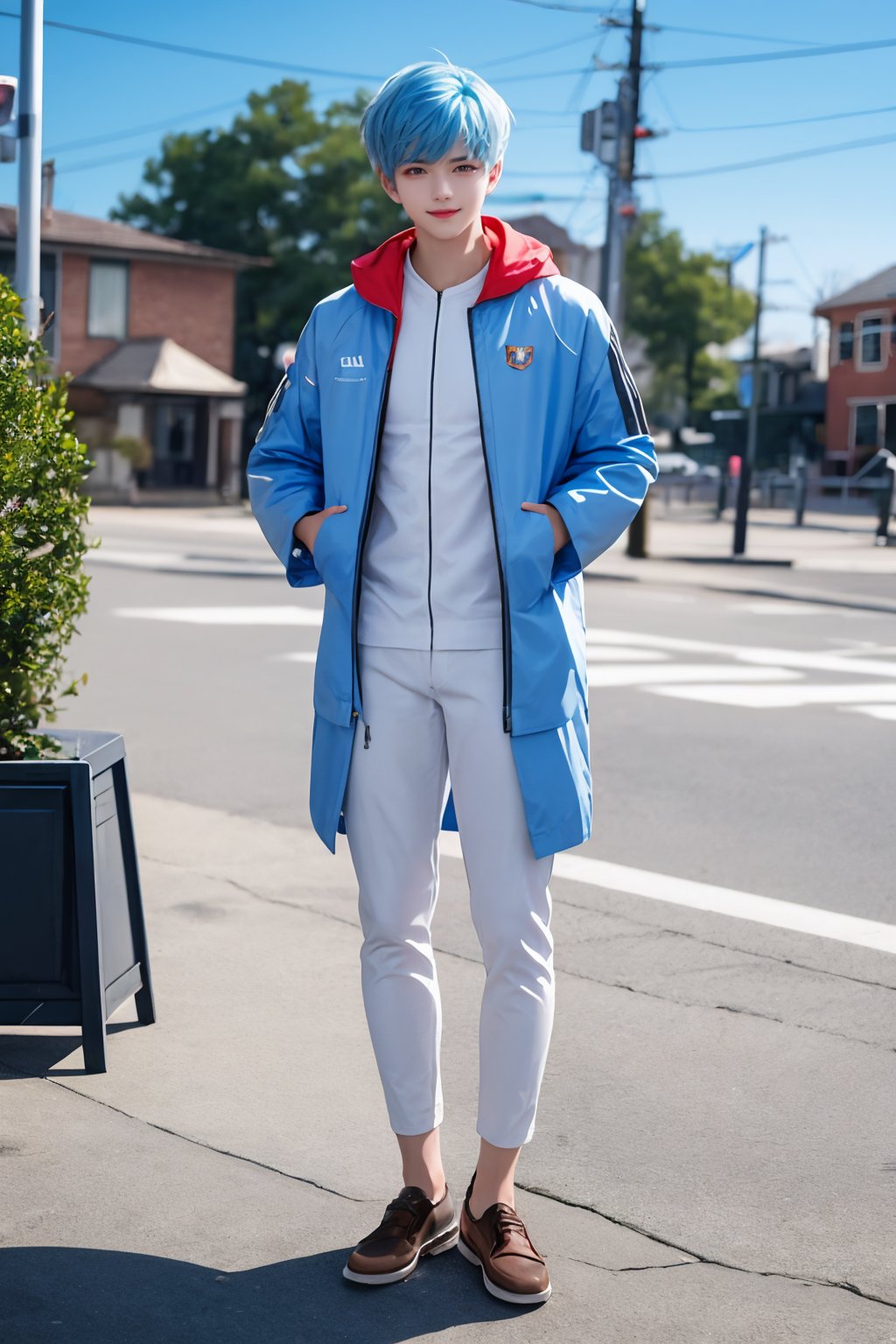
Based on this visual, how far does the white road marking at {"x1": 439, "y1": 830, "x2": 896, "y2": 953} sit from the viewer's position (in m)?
5.25

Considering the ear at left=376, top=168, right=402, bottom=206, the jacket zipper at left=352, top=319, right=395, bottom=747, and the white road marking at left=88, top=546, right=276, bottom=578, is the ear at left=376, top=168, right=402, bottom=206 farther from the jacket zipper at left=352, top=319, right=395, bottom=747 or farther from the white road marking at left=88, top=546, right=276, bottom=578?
the white road marking at left=88, top=546, right=276, bottom=578

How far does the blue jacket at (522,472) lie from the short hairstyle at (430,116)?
19 cm

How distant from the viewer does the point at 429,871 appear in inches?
119

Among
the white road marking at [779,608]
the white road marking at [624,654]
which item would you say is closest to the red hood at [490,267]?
the white road marking at [624,654]

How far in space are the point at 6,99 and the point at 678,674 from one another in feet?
19.7

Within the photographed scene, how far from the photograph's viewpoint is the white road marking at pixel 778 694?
991 cm

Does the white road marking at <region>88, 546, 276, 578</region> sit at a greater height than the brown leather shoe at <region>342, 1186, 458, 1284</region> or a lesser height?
greater

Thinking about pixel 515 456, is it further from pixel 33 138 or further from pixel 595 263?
pixel 595 263

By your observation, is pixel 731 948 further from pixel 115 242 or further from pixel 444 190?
pixel 115 242

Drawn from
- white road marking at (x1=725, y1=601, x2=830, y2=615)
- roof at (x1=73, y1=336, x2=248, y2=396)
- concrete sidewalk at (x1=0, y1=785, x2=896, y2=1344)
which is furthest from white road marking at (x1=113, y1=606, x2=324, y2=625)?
roof at (x1=73, y1=336, x2=248, y2=396)

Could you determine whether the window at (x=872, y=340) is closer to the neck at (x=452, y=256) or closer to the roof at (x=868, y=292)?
the roof at (x=868, y=292)

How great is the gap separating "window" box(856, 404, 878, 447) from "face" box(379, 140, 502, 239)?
51339mm

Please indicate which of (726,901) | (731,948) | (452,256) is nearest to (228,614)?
(726,901)

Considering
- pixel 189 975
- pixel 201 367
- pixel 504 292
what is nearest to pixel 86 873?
pixel 189 975
